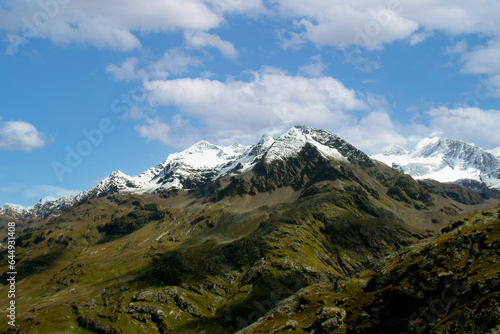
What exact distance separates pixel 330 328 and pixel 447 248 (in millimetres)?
44667

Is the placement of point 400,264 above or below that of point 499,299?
above

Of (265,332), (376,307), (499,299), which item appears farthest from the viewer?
(265,332)

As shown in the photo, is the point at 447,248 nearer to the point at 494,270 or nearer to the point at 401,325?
the point at 494,270

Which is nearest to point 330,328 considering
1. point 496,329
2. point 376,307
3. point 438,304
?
point 376,307

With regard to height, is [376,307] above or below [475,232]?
below

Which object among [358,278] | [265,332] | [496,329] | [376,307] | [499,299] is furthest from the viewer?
[358,278]

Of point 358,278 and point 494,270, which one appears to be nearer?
point 494,270

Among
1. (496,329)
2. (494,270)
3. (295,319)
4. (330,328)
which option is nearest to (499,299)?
(496,329)

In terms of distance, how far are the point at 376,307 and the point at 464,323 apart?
33.1 meters

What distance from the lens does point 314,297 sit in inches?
5404

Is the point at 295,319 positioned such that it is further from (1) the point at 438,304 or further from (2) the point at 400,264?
(1) the point at 438,304

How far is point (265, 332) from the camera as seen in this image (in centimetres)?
11894

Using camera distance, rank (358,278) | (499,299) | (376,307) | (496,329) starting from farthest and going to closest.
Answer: (358,278) → (376,307) → (499,299) → (496,329)

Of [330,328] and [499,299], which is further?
[330,328]
